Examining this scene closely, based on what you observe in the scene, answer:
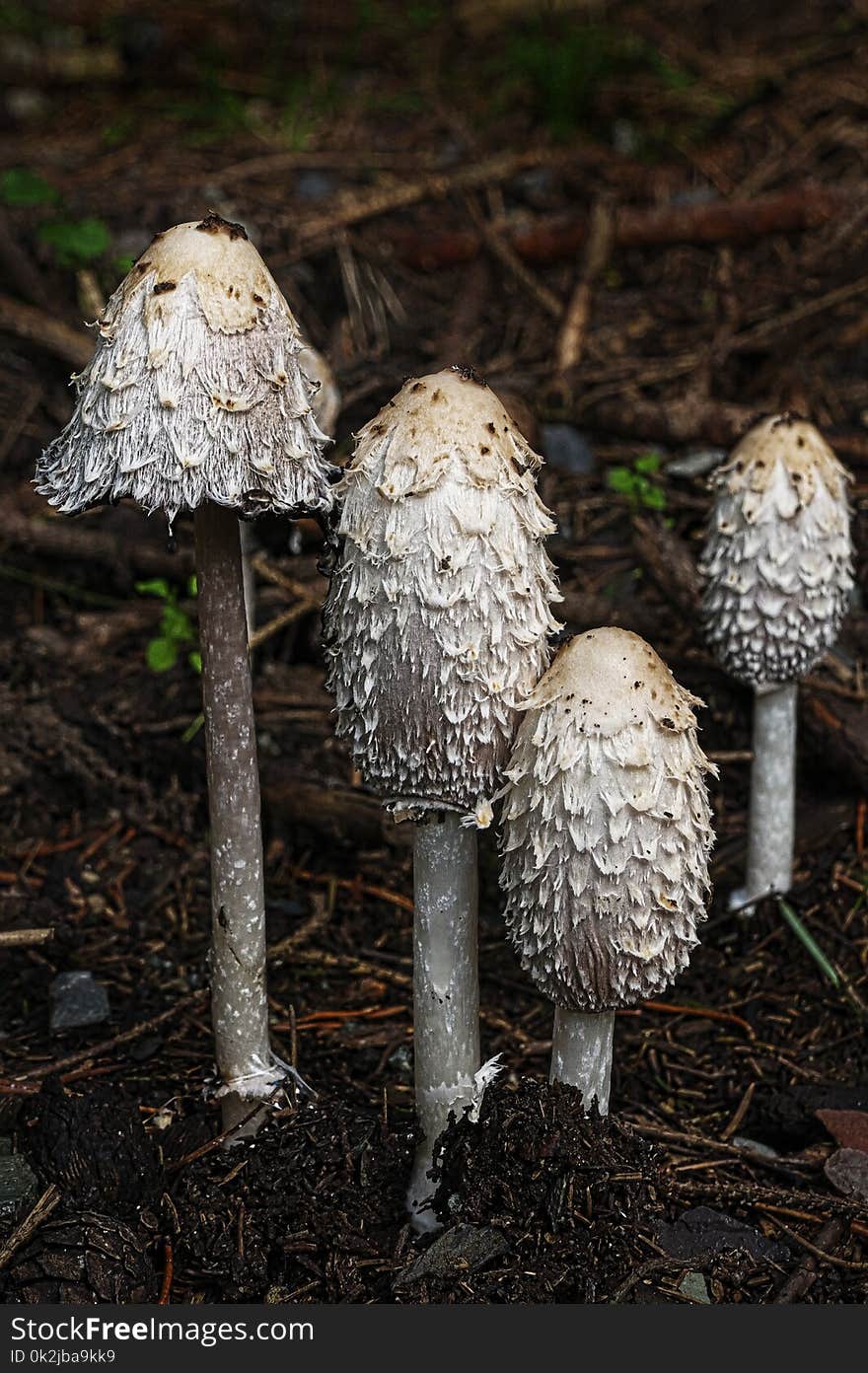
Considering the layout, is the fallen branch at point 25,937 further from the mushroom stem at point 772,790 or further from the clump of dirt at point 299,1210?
the mushroom stem at point 772,790

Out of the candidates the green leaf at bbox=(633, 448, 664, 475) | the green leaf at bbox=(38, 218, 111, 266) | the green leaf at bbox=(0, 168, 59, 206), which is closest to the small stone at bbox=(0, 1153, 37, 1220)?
the green leaf at bbox=(633, 448, 664, 475)

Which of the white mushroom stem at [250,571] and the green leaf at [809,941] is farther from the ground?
the white mushroom stem at [250,571]

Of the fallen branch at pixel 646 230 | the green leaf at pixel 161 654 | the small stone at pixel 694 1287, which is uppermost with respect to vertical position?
the fallen branch at pixel 646 230

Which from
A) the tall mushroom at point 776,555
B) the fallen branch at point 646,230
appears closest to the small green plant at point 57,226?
the fallen branch at point 646,230

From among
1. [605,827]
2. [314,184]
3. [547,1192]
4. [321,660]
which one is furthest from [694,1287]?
[314,184]

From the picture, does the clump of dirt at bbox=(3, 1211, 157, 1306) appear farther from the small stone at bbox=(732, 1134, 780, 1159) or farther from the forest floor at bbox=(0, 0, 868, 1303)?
the small stone at bbox=(732, 1134, 780, 1159)

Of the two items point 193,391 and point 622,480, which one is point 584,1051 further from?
point 622,480

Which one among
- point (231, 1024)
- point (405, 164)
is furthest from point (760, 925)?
point (405, 164)

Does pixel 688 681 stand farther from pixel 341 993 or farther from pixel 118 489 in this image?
pixel 118 489
